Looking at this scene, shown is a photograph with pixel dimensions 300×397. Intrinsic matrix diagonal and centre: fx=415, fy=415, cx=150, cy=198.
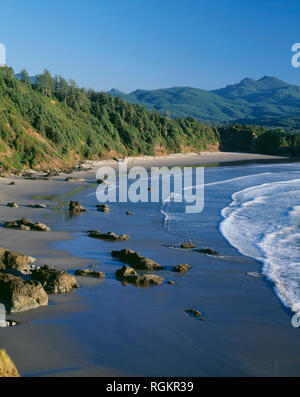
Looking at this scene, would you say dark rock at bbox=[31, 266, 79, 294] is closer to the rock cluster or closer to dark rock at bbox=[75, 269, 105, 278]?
the rock cluster

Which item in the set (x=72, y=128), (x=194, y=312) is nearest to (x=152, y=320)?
(x=194, y=312)

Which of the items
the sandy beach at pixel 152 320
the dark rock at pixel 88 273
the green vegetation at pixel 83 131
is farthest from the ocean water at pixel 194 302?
the green vegetation at pixel 83 131

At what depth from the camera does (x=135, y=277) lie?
14008mm

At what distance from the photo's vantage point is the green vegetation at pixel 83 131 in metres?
53.1

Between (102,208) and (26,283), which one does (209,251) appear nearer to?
(26,283)

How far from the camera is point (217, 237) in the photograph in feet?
69.9

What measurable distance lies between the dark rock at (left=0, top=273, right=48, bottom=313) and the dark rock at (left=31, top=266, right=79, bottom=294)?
3.01 ft

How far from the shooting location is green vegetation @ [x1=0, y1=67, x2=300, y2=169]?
53144 millimetres

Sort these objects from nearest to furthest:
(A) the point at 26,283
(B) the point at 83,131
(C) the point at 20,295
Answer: (C) the point at 20,295, (A) the point at 26,283, (B) the point at 83,131

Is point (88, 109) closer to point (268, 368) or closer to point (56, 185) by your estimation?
point (56, 185)

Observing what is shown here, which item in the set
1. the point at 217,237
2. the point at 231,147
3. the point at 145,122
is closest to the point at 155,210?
the point at 217,237

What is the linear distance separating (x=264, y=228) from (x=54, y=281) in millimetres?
14942

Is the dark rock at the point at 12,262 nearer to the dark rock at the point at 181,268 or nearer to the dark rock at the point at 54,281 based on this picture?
the dark rock at the point at 54,281
